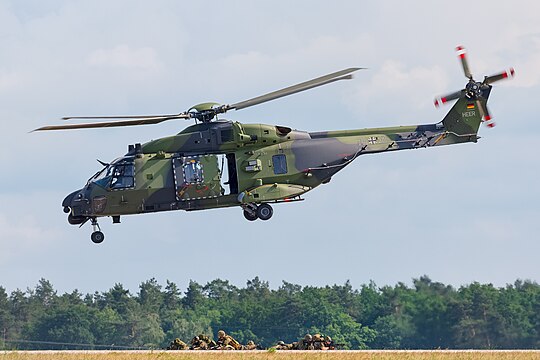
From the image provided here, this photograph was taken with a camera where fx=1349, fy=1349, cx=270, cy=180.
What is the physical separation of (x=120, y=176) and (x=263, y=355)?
31.5 feet

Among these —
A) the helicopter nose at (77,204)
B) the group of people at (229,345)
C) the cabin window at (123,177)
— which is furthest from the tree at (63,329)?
the group of people at (229,345)

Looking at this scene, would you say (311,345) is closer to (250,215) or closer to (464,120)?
(250,215)

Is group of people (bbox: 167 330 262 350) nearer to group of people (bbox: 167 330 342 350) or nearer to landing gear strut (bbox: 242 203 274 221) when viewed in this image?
group of people (bbox: 167 330 342 350)

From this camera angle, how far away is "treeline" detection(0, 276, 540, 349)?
5822 cm

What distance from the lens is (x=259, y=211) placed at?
165 ft

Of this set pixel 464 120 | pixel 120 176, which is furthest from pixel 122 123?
pixel 464 120

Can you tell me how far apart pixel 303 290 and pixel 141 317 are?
36.5ft

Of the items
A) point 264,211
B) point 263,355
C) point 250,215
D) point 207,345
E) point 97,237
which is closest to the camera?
point 263,355

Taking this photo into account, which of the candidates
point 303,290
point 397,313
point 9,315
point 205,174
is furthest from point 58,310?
point 205,174

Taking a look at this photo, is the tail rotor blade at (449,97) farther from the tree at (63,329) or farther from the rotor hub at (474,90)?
the tree at (63,329)

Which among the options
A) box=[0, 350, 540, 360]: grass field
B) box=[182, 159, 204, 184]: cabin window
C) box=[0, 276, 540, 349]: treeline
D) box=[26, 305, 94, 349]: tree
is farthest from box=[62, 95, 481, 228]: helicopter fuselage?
box=[26, 305, 94, 349]: tree

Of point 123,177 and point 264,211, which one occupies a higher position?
point 123,177

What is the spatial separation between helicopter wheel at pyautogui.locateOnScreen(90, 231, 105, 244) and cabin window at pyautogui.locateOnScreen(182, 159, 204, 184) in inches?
152

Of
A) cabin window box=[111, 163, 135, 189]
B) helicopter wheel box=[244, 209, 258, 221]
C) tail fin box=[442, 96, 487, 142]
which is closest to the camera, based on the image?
cabin window box=[111, 163, 135, 189]
